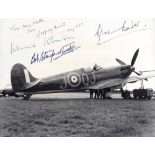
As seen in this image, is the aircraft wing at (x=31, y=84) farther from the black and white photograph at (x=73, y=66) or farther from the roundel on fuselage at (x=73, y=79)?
the roundel on fuselage at (x=73, y=79)

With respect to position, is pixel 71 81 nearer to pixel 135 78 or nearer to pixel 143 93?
pixel 135 78

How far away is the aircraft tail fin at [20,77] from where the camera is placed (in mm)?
8758

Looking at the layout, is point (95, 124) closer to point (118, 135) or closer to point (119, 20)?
point (118, 135)

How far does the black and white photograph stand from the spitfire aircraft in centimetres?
5

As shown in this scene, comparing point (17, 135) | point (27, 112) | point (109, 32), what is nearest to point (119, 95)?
point (109, 32)

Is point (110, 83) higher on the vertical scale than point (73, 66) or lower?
lower

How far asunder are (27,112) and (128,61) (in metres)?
2.81

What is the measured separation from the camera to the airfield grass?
769cm

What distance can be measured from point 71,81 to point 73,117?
1854 millimetres
